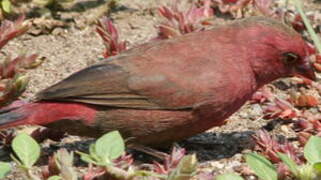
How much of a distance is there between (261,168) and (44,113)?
4.13 ft

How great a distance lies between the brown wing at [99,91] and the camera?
16.7ft

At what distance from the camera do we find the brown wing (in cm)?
508

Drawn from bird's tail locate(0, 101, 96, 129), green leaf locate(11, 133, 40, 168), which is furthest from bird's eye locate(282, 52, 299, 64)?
green leaf locate(11, 133, 40, 168)

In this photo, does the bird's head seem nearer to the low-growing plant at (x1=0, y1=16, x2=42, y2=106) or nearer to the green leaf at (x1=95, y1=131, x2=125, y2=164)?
the green leaf at (x1=95, y1=131, x2=125, y2=164)

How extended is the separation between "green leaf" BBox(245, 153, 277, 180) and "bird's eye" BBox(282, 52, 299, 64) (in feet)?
3.10

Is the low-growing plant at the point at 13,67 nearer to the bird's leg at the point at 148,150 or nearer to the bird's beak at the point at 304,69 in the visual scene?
the bird's leg at the point at 148,150

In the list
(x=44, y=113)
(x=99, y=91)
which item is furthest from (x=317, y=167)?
(x=44, y=113)

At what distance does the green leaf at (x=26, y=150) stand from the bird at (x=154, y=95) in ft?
1.76

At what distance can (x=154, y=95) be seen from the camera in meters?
5.12

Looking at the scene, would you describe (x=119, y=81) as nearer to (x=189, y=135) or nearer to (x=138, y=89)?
(x=138, y=89)

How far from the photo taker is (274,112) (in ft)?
18.8

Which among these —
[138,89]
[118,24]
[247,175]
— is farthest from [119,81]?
[118,24]

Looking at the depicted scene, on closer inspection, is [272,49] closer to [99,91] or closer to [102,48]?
[99,91]

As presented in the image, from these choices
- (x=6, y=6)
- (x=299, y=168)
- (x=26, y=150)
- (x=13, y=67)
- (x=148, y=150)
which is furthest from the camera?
(x=6, y=6)
